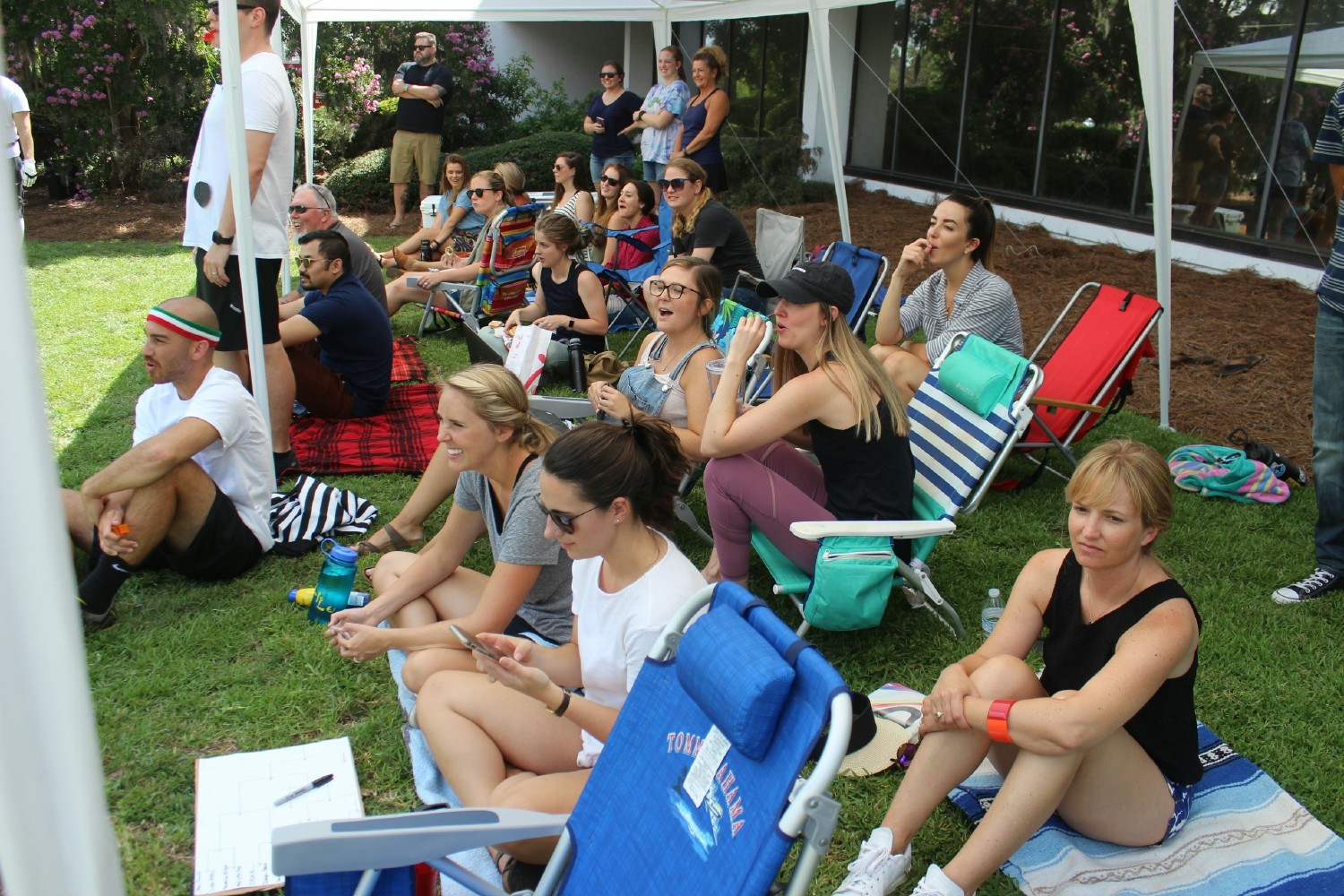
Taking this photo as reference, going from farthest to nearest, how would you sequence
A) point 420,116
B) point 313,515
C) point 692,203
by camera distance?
point 420,116, point 692,203, point 313,515

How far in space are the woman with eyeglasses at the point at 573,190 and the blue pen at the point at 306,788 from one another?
562 cm

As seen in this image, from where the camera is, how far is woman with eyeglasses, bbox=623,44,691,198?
9.20 meters

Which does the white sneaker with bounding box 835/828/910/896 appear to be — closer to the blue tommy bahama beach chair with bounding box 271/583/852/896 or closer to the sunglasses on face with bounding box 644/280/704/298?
the blue tommy bahama beach chair with bounding box 271/583/852/896

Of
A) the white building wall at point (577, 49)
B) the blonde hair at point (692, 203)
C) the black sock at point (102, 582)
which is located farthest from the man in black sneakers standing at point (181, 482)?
the white building wall at point (577, 49)

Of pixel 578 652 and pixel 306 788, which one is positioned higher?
pixel 578 652

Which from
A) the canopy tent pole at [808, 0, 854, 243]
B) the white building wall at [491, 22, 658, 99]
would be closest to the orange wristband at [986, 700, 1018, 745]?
the canopy tent pole at [808, 0, 854, 243]

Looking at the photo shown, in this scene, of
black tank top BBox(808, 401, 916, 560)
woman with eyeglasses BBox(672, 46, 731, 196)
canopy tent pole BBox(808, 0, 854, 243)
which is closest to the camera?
black tank top BBox(808, 401, 916, 560)

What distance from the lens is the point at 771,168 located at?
1250 centimetres

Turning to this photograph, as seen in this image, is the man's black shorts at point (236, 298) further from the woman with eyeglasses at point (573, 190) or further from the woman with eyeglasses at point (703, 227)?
the woman with eyeglasses at point (573, 190)

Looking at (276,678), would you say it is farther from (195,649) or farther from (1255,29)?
(1255,29)

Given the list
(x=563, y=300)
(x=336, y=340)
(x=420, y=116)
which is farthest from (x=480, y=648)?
(x=420, y=116)

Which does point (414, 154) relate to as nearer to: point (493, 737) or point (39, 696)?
point (493, 737)

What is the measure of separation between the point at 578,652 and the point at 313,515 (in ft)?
6.44

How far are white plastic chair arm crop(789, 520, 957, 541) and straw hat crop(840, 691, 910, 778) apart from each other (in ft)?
1.66
